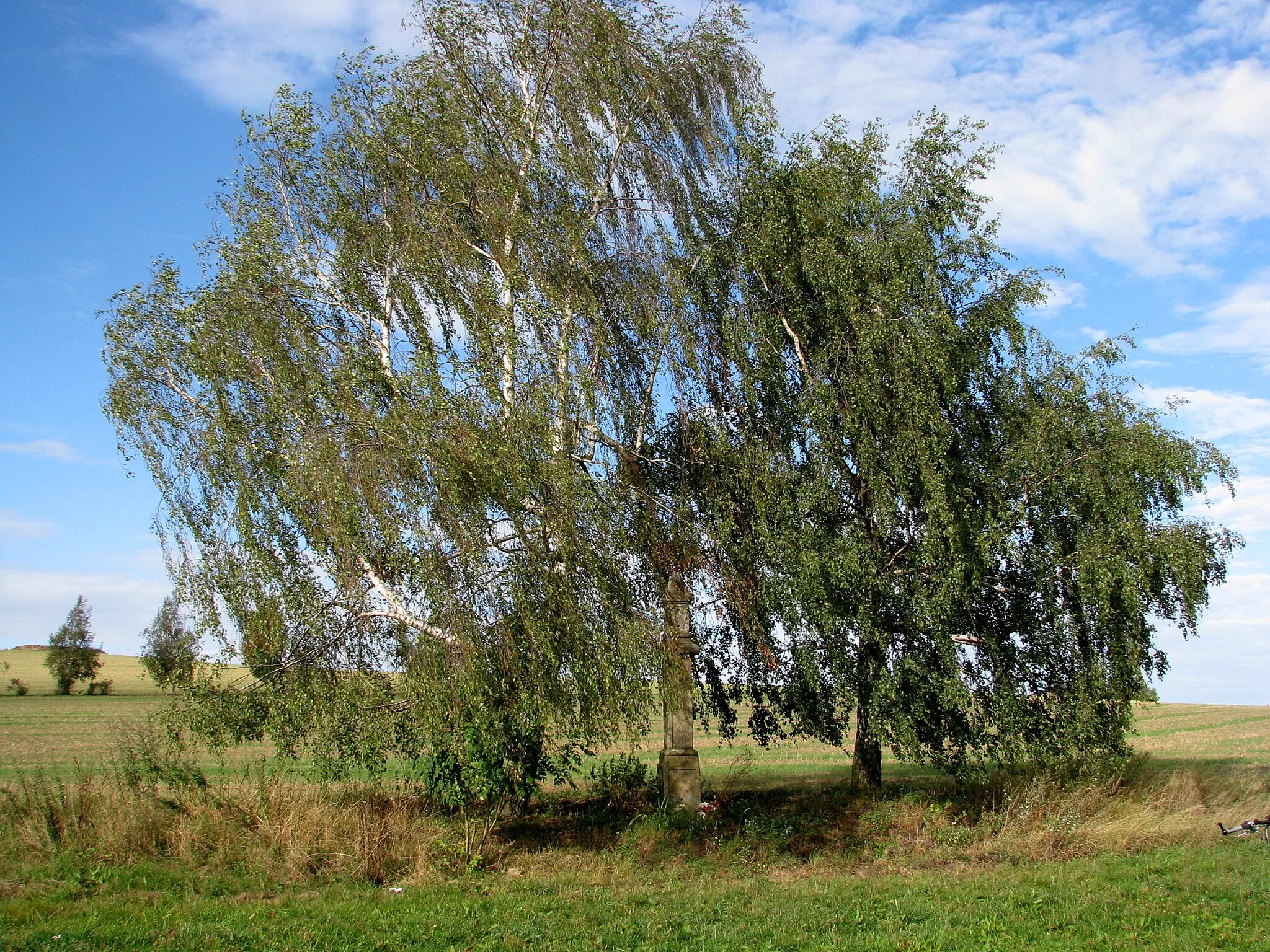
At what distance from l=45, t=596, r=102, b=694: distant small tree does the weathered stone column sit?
69.2m

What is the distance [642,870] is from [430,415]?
6983mm

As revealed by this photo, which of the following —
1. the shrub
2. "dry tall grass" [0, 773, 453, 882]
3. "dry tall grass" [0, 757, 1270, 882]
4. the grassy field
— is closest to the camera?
the grassy field

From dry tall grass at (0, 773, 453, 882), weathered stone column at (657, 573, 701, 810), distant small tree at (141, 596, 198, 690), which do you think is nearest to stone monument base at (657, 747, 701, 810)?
weathered stone column at (657, 573, 701, 810)

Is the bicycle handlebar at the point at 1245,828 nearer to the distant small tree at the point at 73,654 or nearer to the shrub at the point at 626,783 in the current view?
the shrub at the point at 626,783

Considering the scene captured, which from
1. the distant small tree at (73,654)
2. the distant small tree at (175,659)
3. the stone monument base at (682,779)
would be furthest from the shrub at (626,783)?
the distant small tree at (73,654)

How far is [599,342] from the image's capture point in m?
13.1

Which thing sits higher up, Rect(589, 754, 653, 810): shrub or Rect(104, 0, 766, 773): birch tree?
Rect(104, 0, 766, 773): birch tree

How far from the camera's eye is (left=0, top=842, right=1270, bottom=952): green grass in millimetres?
8055

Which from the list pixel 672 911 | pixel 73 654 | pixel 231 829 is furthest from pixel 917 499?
pixel 73 654

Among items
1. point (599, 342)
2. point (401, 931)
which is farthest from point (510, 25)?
point (401, 931)

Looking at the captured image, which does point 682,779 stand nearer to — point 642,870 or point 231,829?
point 642,870

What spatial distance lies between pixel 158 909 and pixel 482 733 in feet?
12.6

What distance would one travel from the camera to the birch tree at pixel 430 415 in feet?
35.1

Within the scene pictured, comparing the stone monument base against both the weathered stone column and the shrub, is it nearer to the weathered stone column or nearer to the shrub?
the weathered stone column
